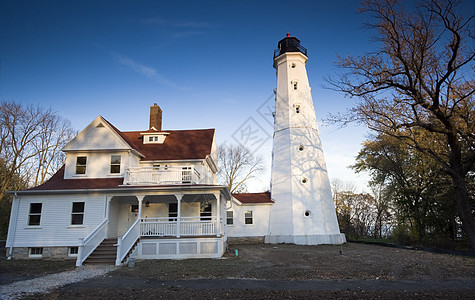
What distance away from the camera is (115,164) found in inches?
676

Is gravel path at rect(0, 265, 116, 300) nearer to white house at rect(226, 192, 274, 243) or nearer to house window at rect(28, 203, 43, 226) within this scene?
house window at rect(28, 203, 43, 226)

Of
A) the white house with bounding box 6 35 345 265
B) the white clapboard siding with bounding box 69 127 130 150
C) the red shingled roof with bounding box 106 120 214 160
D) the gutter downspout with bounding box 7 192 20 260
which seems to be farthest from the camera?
the red shingled roof with bounding box 106 120 214 160

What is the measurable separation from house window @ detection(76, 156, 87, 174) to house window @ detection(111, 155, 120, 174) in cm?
166

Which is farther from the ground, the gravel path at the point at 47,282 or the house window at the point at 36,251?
the house window at the point at 36,251

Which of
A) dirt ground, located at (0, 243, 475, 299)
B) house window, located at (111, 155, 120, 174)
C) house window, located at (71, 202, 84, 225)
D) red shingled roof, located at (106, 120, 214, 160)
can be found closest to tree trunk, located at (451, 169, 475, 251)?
dirt ground, located at (0, 243, 475, 299)

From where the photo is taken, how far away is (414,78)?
13.6 meters

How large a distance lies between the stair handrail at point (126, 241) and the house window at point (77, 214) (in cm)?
319

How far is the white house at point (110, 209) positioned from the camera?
14211 mm

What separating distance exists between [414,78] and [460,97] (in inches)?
82.2

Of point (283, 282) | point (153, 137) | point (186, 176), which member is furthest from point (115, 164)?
point (283, 282)

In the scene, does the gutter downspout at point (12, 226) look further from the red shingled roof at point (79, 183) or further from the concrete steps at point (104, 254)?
the concrete steps at point (104, 254)

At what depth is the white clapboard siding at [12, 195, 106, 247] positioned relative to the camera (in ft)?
48.2

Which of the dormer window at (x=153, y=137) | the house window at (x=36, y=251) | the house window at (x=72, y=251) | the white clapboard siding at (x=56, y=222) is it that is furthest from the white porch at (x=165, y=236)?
the dormer window at (x=153, y=137)

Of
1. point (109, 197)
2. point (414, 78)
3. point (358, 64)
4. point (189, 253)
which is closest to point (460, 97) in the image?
point (414, 78)
